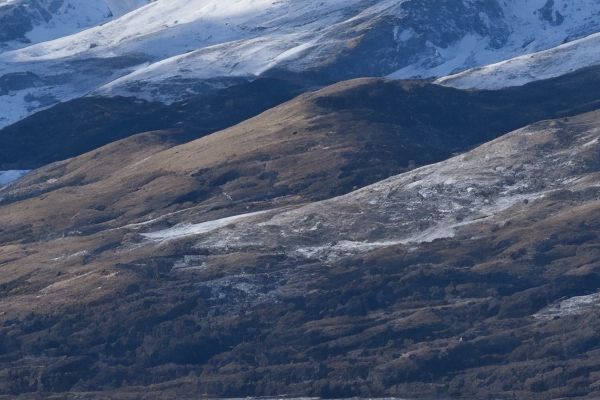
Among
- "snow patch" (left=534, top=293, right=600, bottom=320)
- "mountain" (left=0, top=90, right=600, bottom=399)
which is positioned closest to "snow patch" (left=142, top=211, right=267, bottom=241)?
"mountain" (left=0, top=90, right=600, bottom=399)

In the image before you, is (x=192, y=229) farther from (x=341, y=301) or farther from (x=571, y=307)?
(x=571, y=307)

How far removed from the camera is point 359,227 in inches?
7343

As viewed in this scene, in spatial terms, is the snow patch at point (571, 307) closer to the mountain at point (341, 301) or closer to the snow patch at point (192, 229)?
the mountain at point (341, 301)

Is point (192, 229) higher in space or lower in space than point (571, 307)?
higher

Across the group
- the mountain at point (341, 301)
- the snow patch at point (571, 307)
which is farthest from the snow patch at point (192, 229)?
the snow patch at point (571, 307)

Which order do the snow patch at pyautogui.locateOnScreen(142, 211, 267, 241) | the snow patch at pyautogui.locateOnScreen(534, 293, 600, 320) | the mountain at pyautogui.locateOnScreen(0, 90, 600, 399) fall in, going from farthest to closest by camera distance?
the snow patch at pyautogui.locateOnScreen(142, 211, 267, 241) < the snow patch at pyautogui.locateOnScreen(534, 293, 600, 320) < the mountain at pyautogui.locateOnScreen(0, 90, 600, 399)

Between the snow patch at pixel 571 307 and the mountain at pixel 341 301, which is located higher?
the mountain at pixel 341 301

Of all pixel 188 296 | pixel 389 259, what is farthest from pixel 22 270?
pixel 389 259

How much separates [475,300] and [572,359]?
53.3 feet

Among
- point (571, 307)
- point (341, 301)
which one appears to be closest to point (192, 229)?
point (341, 301)

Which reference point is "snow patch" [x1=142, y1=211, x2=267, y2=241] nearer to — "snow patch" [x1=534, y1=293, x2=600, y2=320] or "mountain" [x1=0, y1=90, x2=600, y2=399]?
"mountain" [x1=0, y1=90, x2=600, y2=399]

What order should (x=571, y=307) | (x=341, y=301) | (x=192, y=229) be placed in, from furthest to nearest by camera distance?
1. (x=192, y=229)
2. (x=341, y=301)
3. (x=571, y=307)

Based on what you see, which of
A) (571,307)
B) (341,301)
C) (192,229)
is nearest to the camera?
(571,307)

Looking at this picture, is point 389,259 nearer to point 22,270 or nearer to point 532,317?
point 532,317
